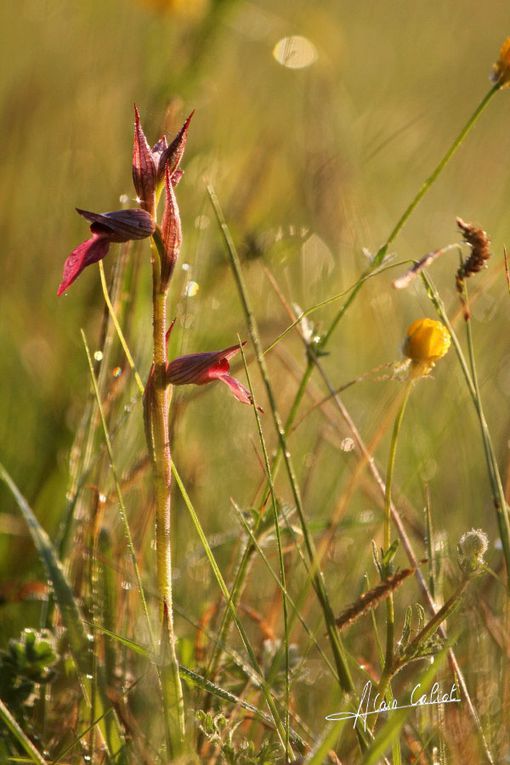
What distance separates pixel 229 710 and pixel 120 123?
222 cm

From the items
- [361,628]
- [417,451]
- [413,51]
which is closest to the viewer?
[361,628]

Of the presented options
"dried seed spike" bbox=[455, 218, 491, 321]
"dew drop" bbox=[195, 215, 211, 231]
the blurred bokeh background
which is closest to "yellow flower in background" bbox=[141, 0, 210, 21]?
the blurred bokeh background

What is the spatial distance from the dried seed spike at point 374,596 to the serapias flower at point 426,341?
25 cm

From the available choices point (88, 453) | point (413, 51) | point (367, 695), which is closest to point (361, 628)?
point (367, 695)

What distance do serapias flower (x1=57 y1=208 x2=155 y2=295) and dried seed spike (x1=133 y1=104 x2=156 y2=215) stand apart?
0.15 feet

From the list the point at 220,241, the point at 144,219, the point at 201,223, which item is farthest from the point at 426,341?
the point at 220,241

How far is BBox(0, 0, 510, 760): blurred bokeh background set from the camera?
4.88ft

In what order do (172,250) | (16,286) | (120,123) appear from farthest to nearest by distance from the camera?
(120,123)
(16,286)
(172,250)

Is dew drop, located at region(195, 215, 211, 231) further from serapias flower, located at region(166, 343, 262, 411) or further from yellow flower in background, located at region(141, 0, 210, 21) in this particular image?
yellow flower in background, located at region(141, 0, 210, 21)

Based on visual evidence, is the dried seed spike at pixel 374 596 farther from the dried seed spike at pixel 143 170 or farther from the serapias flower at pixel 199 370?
the dried seed spike at pixel 143 170

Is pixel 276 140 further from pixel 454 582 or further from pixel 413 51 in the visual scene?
pixel 454 582

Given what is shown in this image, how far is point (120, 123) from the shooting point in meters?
2.84

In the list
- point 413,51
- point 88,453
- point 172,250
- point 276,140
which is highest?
point 413,51
